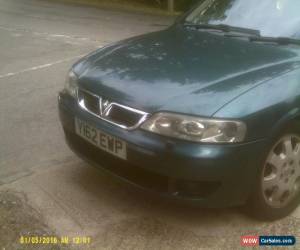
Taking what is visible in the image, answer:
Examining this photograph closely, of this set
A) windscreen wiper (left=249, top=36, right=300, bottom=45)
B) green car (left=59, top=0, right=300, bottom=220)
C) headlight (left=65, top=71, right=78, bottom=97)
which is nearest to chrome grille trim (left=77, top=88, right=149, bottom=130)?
green car (left=59, top=0, right=300, bottom=220)

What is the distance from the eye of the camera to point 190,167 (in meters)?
2.93

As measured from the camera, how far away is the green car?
2.96 metres

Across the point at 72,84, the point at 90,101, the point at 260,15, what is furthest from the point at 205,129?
the point at 260,15

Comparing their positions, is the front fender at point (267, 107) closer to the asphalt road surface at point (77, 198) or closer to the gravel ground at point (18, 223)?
the asphalt road surface at point (77, 198)

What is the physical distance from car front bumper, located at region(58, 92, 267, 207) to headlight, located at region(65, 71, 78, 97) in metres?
0.48

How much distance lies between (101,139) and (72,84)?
0.68 m

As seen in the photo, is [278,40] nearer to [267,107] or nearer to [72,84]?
[267,107]

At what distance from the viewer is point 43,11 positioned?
15664 mm

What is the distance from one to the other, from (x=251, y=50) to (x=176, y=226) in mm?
1490

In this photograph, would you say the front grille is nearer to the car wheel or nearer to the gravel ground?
the gravel ground

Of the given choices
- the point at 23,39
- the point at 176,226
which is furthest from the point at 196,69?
the point at 23,39

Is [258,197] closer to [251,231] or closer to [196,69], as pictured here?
[251,231]

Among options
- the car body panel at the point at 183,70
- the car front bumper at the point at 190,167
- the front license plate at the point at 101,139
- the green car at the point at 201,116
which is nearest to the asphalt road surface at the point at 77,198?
the car front bumper at the point at 190,167

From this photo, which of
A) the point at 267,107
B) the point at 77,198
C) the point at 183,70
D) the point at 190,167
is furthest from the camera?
the point at 77,198
